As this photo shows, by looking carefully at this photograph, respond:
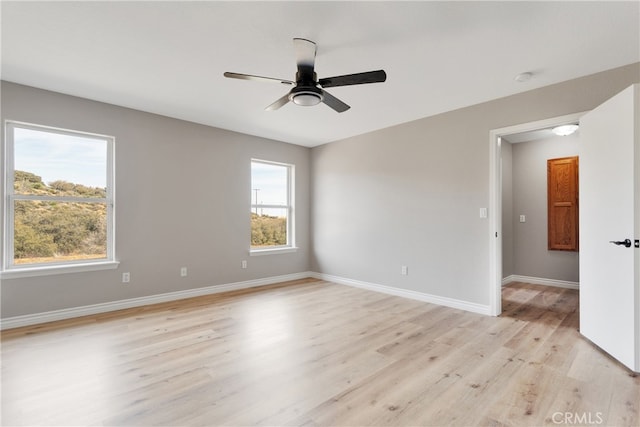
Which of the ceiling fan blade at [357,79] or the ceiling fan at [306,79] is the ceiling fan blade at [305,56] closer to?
the ceiling fan at [306,79]

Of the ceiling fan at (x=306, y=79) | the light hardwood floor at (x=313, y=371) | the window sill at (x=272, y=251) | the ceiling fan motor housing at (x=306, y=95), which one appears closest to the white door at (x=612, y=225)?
the light hardwood floor at (x=313, y=371)

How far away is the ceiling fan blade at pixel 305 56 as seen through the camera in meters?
2.33

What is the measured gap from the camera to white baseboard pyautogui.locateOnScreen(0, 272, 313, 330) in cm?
318

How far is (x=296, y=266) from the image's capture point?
5699 millimetres

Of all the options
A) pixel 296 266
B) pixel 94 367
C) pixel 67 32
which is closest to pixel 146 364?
pixel 94 367

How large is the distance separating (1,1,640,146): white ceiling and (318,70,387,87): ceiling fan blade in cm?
35

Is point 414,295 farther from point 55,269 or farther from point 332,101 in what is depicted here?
point 55,269

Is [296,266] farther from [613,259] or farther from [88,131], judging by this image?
[613,259]

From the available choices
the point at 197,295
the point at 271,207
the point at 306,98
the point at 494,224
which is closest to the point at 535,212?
the point at 494,224

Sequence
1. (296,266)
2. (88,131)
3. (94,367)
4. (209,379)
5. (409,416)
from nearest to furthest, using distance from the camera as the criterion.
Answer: (409,416)
(209,379)
(94,367)
(88,131)
(296,266)

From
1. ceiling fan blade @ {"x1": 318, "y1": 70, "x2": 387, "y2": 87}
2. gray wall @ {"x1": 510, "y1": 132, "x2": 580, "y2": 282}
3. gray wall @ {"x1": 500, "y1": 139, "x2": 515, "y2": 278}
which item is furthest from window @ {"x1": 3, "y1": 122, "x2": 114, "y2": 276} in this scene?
gray wall @ {"x1": 510, "y1": 132, "x2": 580, "y2": 282}

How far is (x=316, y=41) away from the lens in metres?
2.37

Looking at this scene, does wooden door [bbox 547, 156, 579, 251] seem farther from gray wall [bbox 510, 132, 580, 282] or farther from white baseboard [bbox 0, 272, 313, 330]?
white baseboard [bbox 0, 272, 313, 330]

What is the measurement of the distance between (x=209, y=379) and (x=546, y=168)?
5.77 metres
